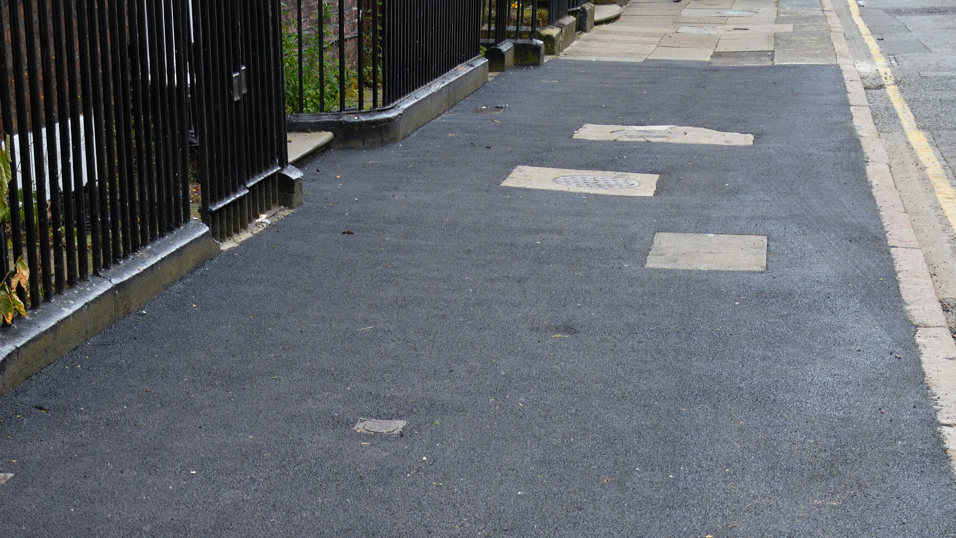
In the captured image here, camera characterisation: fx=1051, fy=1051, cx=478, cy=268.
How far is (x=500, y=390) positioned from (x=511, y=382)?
95mm

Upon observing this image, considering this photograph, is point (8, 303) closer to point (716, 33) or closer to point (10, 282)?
point (10, 282)

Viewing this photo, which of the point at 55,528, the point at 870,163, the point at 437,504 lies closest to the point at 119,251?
the point at 55,528

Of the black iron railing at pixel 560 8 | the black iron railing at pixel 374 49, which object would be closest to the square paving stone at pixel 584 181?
the black iron railing at pixel 374 49

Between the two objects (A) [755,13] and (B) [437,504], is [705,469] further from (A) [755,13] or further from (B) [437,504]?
(A) [755,13]

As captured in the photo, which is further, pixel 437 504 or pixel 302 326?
pixel 302 326

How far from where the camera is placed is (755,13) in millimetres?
22609

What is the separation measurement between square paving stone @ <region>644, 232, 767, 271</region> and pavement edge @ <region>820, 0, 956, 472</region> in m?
0.80

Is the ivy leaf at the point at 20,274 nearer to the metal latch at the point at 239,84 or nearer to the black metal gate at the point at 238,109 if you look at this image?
the black metal gate at the point at 238,109

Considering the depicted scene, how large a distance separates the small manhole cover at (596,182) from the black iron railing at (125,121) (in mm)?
2337

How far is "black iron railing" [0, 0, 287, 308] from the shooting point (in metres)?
4.41

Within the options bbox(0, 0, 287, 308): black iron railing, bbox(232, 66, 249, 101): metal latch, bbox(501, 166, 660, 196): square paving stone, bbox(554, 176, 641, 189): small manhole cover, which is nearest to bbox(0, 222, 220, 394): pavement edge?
bbox(0, 0, 287, 308): black iron railing

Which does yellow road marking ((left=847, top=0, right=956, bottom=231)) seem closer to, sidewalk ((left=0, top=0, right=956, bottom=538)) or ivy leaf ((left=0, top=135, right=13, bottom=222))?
sidewalk ((left=0, top=0, right=956, bottom=538))

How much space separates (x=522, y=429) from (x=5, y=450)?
1903 mm

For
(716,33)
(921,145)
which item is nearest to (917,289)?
(921,145)
